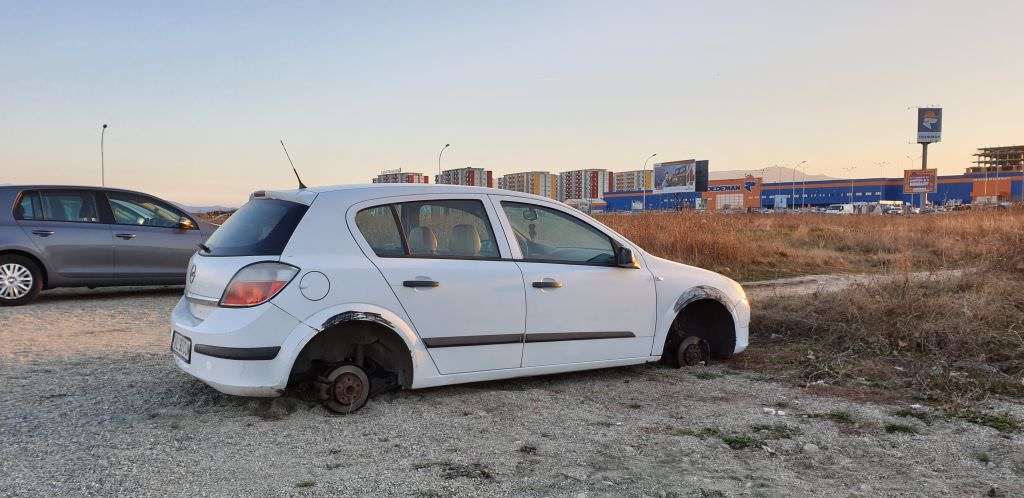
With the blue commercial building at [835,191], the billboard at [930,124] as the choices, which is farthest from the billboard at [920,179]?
the blue commercial building at [835,191]

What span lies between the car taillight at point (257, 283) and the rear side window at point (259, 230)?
126 millimetres

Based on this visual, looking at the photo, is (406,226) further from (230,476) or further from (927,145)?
(927,145)

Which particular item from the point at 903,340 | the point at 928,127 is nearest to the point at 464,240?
the point at 903,340

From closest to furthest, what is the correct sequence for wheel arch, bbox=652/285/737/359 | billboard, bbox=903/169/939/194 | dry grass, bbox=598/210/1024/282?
wheel arch, bbox=652/285/737/359, dry grass, bbox=598/210/1024/282, billboard, bbox=903/169/939/194

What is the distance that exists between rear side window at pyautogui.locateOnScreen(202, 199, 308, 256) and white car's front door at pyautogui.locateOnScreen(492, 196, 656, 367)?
4.80 feet

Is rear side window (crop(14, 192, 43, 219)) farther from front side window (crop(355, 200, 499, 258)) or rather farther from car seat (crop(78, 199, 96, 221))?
front side window (crop(355, 200, 499, 258))

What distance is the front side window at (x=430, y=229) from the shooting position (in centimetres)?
458

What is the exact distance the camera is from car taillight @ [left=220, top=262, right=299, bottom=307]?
163 inches

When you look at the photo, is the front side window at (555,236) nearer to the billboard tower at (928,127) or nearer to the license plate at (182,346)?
the license plate at (182,346)

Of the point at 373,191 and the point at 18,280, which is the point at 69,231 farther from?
the point at 373,191

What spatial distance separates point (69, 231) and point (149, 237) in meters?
0.94

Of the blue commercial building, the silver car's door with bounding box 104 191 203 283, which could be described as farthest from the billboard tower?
the silver car's door with bounding box 104 191 203 283

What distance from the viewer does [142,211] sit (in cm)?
A: 998

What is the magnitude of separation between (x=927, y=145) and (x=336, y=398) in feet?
335
